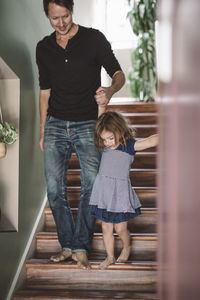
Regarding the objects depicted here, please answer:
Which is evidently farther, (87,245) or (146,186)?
(146,186)

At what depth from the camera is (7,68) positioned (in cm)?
218

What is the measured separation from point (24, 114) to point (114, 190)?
74cm

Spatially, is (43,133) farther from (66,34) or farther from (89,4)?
(89,4)

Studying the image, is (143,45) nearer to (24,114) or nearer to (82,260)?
(24,114)

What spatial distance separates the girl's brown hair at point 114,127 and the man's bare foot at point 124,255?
0.61 meters

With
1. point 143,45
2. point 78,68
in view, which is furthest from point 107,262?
point 143,45

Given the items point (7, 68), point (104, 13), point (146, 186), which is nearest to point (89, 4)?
point (104, 13)

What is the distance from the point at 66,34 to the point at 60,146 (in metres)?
0.60

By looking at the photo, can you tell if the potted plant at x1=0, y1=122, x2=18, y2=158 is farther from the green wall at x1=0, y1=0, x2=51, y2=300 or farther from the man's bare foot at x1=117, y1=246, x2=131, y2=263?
the man's bare foot at x1=117, y1=246, x2=131, y2=263

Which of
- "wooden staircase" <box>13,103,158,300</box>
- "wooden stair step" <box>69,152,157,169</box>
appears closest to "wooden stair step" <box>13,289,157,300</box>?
"wooden staircase" <box>13,103,158,300</box>

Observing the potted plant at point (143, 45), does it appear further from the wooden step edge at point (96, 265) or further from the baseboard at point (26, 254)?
the wooden step edge at point (96, 265)

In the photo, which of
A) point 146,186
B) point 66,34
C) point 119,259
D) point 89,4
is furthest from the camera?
point 89,4

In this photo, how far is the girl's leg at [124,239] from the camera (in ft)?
7.52

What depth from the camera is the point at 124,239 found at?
2.33 metres
